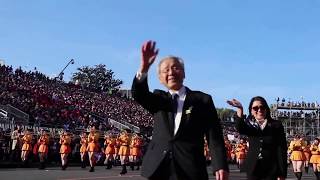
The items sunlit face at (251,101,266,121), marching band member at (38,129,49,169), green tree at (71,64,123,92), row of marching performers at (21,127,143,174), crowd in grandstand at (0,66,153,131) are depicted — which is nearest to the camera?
sunlit face at (251,101,266,121)

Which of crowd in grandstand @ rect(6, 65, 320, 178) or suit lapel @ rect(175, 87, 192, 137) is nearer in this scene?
suit lapel @ rect(175, 87, 192, 137)

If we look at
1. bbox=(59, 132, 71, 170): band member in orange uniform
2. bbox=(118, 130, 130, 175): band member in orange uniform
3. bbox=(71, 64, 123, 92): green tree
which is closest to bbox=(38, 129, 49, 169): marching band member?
Answer: bbox=(59, 132, 71, 170): band member in orange uniform

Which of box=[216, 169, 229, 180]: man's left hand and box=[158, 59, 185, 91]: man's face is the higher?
box=[158, 59, 185, 91]: man's face

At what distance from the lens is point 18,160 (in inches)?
1011

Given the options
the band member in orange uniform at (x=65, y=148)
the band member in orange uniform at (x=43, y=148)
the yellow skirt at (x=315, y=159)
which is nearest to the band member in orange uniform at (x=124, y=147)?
the band member in orange uniform at (x=65, y=148)

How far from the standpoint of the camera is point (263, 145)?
24.6 feet

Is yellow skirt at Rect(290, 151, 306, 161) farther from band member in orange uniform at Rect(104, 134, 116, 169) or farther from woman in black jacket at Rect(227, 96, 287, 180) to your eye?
woman in black jacket at Rect(227, 96, 287, 180)

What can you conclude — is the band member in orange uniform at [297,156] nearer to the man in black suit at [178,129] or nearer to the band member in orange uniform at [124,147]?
the band member in orange uniform at [124,147]

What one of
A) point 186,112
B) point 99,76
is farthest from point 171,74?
point 99,76

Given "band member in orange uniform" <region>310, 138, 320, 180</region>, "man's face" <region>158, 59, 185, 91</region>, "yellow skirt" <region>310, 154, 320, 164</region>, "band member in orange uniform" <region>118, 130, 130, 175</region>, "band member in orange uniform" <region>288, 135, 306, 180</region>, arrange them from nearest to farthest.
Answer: "man's face" <region>158, 59, 185, 91</region> < "band member in orange uniform" <region>288, 135, 306, 180</region> < "band member in orange uniform" <region>310, 138, 320, 180</region> < "yellow skirt" <region>310, 154, 320, 164</region> < "band member in orange uniform" <region>118, 130, 130, 175</region>

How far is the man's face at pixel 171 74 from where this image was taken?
4523 mm

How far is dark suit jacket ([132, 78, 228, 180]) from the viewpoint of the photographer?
176 inches

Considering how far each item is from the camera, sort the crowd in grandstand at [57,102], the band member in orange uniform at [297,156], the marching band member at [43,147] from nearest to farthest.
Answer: the band member in orange uniform at [297,156]
the marching band member at [43,147]
the crowd in grandstand at [57,102]

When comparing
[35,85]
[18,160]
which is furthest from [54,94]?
[18,160]
